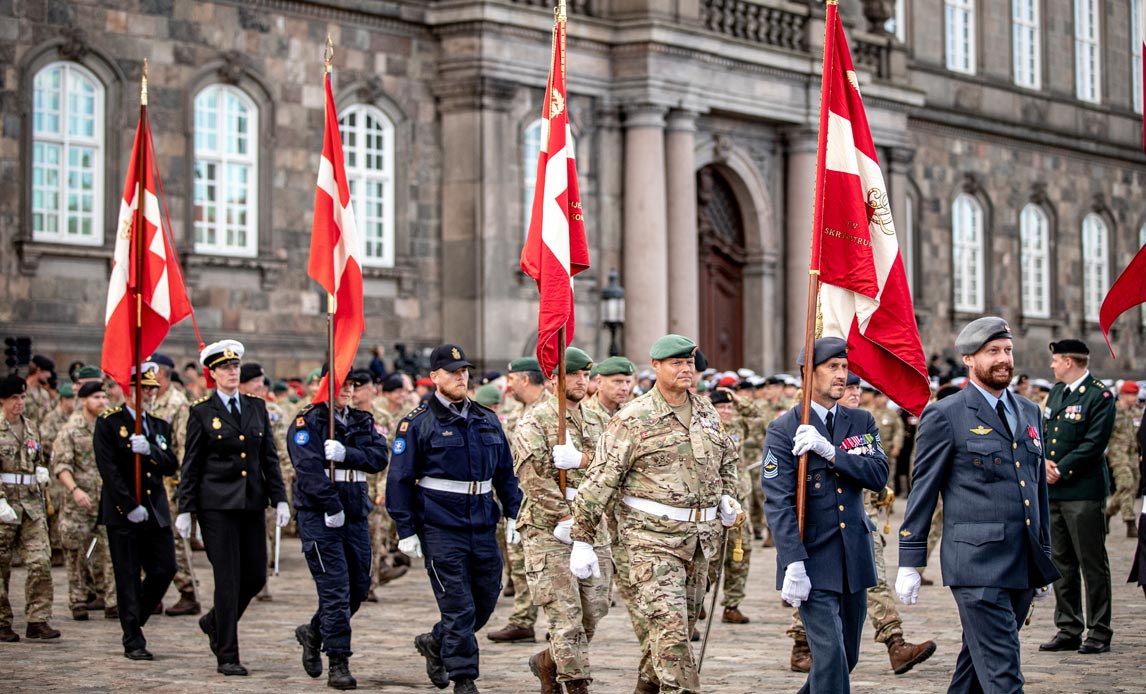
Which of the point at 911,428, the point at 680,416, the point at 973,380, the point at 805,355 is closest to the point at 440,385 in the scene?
the point at 680,416

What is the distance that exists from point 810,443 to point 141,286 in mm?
7135

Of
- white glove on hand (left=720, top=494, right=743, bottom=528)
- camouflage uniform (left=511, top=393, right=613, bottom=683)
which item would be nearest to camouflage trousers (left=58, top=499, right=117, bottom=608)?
camouflage uniform (left=511, top=393, right=613, bottom=683)

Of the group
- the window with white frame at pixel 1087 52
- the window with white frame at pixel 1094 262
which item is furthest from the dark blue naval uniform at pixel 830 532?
the window with white frame at pixel 1087 52

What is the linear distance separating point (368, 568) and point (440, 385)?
4.95 ft

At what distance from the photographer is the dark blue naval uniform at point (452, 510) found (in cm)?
1076

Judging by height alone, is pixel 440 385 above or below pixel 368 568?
above

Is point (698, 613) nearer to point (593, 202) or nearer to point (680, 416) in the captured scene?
point (680, 416)

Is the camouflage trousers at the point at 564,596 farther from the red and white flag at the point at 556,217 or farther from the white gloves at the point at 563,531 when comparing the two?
the red and white flag at the point at 556,217

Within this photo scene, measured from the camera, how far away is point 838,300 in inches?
388

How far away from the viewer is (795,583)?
8617 mm

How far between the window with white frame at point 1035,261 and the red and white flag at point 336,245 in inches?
1226

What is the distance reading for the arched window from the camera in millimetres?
39750

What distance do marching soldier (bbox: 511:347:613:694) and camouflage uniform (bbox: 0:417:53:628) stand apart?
4.34 meters

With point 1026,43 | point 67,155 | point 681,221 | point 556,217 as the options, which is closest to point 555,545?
point 556,217
